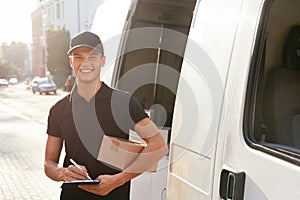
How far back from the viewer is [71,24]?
4078 centimetres

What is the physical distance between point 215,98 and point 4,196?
14.1ft

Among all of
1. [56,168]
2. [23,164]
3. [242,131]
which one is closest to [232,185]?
[242,131]

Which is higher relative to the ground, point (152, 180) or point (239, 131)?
point (239, 131)

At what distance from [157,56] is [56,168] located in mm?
1723

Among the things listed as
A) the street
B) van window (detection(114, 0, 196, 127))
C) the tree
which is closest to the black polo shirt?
van window (detection(114, 0, 196, 127))

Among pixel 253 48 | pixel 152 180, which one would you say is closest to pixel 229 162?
pixel 253 48

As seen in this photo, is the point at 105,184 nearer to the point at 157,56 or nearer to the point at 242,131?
the point at 242,131

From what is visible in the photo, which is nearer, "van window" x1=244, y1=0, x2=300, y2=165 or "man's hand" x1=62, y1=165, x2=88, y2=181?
"van window" x1=244, y1=0, x2=300, y2=165

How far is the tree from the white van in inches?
1251

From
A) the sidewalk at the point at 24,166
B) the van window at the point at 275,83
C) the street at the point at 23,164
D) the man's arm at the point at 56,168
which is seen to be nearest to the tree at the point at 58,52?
the street at the point at 23,164

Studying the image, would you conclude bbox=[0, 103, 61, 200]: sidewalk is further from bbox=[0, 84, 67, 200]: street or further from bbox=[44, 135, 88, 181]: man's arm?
bbox=[44, 135, 88, 181]: man's arm

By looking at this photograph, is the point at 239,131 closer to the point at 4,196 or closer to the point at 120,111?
the point at 120,111

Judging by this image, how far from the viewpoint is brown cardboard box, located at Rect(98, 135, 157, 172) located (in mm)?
2047

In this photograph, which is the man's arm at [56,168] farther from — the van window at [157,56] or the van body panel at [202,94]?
the van window at [157,56]
